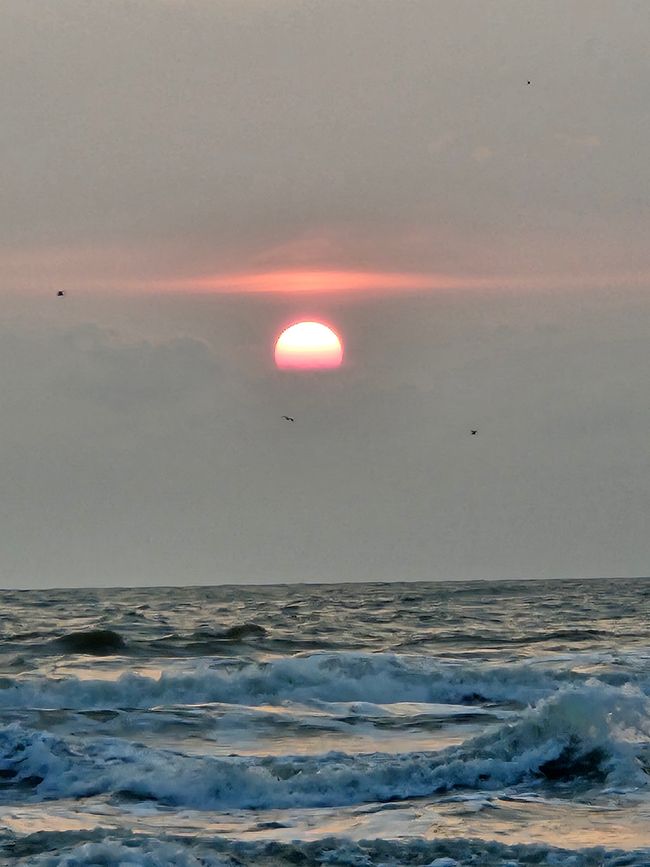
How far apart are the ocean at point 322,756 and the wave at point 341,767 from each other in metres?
0.04

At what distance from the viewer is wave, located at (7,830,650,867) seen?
1202 centimetres

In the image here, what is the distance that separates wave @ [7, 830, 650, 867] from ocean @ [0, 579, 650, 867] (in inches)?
1.1

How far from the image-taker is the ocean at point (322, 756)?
42.0 feet

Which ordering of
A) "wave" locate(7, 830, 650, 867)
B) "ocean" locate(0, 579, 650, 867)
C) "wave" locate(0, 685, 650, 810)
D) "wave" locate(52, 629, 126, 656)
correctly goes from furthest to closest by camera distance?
"wave" locate(52, 629, 126, 656) → "wave" locate(0, 685, 650, 810) → "ocean" locate(0, 579, 650, 867) → "wave" locate(7, 830, 650, 867)

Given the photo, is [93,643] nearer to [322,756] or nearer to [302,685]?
[302,685]

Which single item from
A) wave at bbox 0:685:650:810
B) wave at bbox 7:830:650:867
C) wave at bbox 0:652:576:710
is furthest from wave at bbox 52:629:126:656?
wave at bbox 7:830:650:867

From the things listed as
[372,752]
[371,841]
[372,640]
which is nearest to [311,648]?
[372,640]

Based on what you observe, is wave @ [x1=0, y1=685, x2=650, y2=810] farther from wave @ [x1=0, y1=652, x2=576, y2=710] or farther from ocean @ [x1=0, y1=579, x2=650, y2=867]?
wave @ [x1=0, y1=652, x2=576, y2=710]

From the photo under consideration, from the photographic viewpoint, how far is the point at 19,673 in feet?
87.1

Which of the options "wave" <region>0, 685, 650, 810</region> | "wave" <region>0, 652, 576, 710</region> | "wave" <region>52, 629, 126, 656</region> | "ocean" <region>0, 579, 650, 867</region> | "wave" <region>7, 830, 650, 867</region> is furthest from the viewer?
"wave" <region>52, 629, 126, 656</region>

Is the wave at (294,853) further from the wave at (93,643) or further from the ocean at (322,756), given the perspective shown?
the wave at (93,643)

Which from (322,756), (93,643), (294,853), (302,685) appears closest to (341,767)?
(322,756)

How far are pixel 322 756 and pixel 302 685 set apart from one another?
7795 millimetres

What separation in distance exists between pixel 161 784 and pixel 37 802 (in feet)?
4.91
